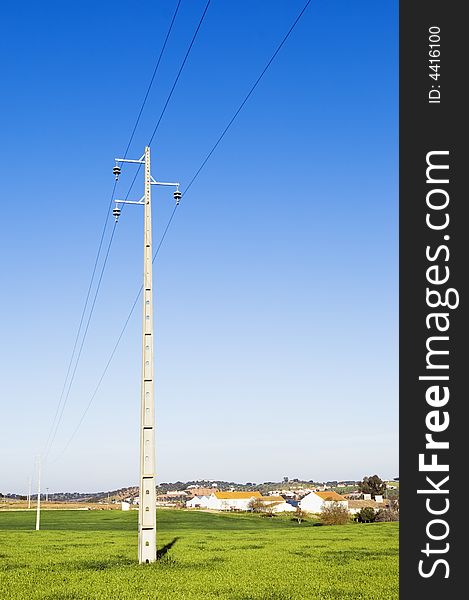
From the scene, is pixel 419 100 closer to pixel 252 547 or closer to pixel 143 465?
pixel 143 465

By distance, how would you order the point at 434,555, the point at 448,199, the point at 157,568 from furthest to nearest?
the point at 157,568 < the point at 448,199 < the point at 434,555

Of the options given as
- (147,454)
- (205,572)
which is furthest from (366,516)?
(205,572)

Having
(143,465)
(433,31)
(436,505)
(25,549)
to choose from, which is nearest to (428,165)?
(433,31)

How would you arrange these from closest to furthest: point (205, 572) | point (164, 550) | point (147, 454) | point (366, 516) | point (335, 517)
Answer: point (205, 572)
point (147, 454)
point (164, 550)
point (335, 517)
point (366, 516)

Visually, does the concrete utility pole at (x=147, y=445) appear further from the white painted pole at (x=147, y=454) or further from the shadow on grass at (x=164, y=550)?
the shadow on grass at (x=164, y=550)

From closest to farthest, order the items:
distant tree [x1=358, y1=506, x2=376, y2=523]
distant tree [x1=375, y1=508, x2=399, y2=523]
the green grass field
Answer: the green grass field < distant tree [x1=358, y1=506, x2=376, y2=523] < distant tree [x1=375, y1=508, x2=399, y2=523]

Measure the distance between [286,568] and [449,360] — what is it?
66.1 ft

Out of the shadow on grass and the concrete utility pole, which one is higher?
the concrete utility pole

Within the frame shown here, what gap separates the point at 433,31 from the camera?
12148 millimetres

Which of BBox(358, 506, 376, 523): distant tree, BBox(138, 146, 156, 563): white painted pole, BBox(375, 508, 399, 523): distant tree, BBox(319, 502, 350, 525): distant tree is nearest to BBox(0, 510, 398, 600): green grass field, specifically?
BBox(138, 146, 156, 563): white painted pole

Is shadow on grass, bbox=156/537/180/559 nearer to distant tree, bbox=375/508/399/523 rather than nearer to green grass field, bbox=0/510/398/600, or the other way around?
green grass field, bbox=0/510/398/600

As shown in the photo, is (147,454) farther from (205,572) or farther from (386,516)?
(386,516)

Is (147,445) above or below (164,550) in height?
above

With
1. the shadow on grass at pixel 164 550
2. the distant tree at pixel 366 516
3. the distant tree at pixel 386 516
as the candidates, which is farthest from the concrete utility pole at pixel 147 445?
the distant tree at pixel 386 516
